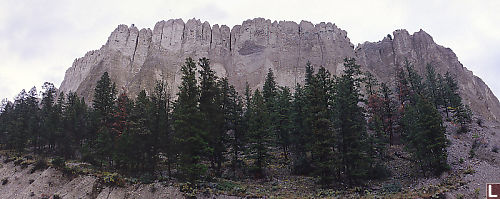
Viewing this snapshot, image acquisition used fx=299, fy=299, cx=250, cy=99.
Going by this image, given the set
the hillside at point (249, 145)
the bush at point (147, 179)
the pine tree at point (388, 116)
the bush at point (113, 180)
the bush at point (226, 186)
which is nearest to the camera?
the bush at point (226, 186)

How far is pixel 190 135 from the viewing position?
25.3 metres

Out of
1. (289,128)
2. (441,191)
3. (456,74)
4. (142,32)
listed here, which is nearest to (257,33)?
(142,32)

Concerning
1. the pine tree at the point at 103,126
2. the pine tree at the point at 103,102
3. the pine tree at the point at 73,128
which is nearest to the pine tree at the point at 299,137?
the pine tree at the point at 103,126

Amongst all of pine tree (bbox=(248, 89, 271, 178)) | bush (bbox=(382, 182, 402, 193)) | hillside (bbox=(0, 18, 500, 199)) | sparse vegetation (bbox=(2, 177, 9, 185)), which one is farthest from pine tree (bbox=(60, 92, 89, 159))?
bush (bbox=(382, 182, 402, 193))

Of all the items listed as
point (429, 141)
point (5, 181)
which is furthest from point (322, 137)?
point (5, 181)

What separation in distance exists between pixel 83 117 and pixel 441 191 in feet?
150

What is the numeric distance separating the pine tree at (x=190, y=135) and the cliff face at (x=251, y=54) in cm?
5148

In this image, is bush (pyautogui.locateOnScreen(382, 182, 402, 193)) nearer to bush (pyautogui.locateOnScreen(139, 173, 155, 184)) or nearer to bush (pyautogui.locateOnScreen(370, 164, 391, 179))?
bush (pyautogui.locateOnScreen(370, 164, 391, 179))

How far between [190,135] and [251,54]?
6466 centimetres

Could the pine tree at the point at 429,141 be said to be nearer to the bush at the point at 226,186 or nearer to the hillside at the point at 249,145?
the hillside at the point at 249,145

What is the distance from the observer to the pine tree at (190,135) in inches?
950

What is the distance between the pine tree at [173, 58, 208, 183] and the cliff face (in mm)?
51477

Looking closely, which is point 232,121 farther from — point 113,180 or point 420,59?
point 420,59

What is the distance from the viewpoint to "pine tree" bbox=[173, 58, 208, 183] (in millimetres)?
24141
